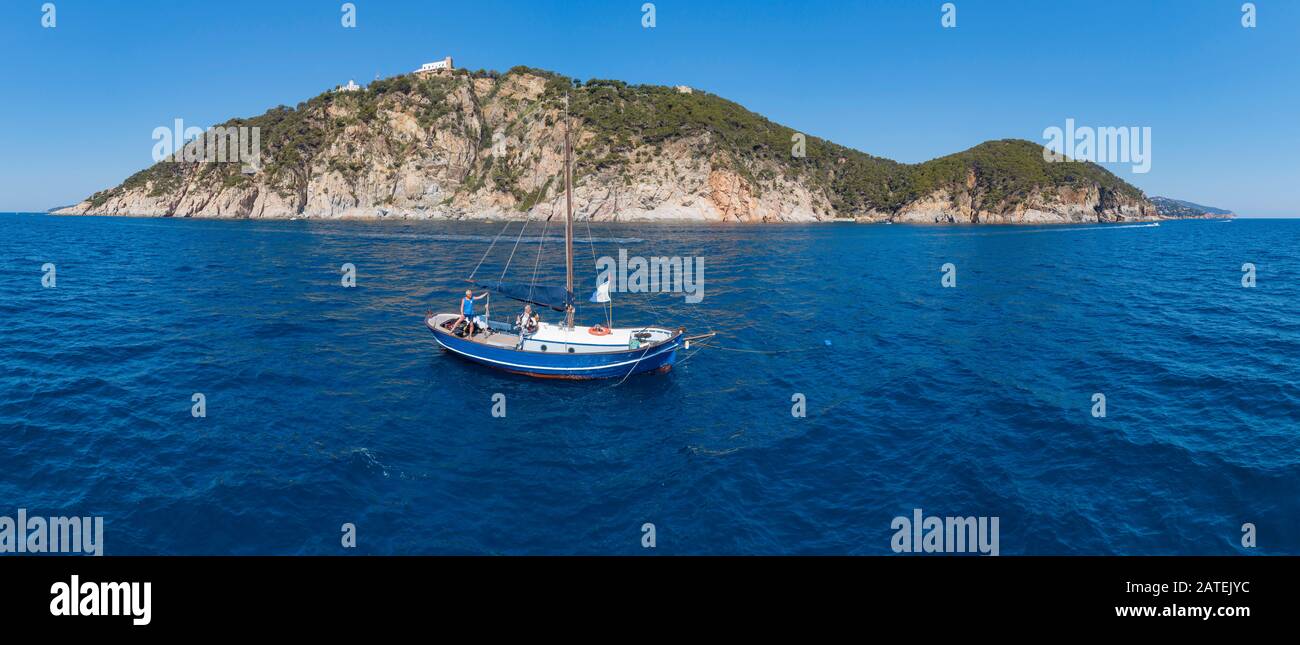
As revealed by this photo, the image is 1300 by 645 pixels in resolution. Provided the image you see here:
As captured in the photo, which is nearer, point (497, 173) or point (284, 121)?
point (497, 173)

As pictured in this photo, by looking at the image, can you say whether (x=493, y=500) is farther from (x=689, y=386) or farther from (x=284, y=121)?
(x=284, y=121)

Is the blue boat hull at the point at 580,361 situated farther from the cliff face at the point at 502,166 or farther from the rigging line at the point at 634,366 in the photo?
the cliff face at the point at 502,166

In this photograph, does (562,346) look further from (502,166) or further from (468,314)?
(502,166)

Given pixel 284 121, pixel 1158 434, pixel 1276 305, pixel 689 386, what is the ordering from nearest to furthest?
pixel 1158 434, pixel 689 386, pixel 1276 305, pixel 284 121

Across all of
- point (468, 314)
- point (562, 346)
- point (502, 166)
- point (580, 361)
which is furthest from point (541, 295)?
point (502, 166)

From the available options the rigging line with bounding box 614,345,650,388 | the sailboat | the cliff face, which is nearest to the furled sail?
the sailboat

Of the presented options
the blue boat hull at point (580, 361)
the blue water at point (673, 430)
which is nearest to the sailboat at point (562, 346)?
the blue boat hull at point (580, 361)

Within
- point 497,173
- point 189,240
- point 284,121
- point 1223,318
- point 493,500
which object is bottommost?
point 493,500
